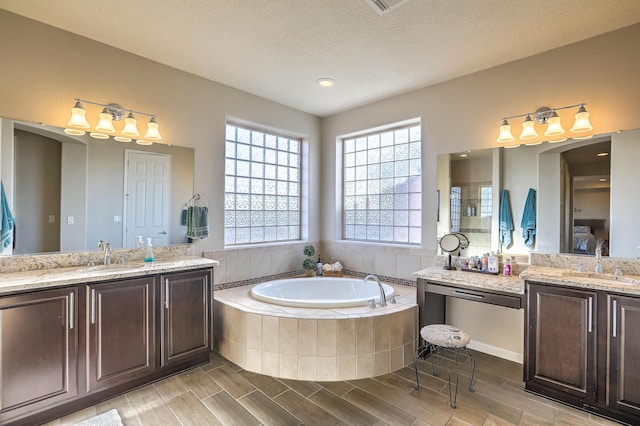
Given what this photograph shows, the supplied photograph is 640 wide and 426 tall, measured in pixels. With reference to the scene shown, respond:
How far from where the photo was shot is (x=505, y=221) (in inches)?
114

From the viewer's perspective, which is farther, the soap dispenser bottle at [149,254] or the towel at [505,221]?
the towel at [505,221]

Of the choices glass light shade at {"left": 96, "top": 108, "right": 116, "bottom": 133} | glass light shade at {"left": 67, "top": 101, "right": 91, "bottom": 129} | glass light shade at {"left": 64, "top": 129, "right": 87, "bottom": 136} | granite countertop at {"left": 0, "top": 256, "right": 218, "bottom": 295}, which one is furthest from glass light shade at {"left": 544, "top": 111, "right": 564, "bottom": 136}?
glass light shade at {"left": 64, "top": 129, "right": 87, "bottom": 136}

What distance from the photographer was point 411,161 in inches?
148

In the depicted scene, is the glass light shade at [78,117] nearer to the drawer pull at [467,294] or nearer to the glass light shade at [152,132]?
the glass light shade at [152,132]

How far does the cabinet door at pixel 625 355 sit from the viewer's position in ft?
6.35

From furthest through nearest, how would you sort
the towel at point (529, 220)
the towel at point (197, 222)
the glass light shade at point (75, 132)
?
the towel at point (197, 222) → the towel at point (529, 220) → the glass light shade at point (75, 132)

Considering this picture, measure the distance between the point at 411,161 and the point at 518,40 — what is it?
1564mm

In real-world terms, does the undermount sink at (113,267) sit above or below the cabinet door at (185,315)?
above

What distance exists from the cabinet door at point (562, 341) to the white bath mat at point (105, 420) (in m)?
2.92

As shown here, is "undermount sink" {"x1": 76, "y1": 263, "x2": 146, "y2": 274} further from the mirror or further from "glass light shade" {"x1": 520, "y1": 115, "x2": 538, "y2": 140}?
"glass light shade" {"x1": 520, "y1": 115, "x2": 538, "y2": 140}

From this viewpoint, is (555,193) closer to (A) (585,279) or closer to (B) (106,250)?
Answer: (A) (585,279)

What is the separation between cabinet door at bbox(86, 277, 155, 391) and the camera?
85.1 inches

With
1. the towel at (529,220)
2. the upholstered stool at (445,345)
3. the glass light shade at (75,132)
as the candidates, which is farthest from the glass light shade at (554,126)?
the glass light shade at (75,132)

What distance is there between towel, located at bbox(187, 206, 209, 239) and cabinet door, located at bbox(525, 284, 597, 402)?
2962 mm
